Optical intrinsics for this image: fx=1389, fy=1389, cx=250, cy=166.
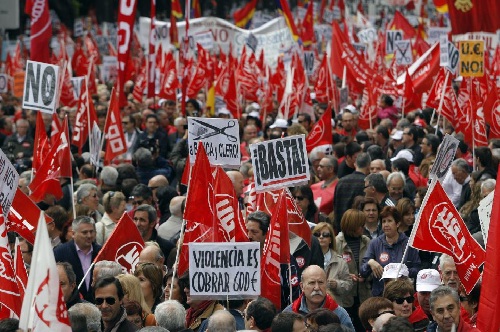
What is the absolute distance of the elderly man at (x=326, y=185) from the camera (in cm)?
1356

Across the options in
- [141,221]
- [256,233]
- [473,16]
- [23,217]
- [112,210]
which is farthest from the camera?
[473,16]

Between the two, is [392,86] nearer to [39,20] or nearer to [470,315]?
[39,20]

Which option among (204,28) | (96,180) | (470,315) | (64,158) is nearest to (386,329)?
(470,315)

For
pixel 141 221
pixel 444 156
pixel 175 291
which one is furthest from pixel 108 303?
pixel 444 156

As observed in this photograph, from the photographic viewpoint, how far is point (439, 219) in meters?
9.38

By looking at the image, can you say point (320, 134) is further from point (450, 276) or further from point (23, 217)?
point (450, 276)

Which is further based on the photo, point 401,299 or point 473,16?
point 473,16

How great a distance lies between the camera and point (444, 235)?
9.34m

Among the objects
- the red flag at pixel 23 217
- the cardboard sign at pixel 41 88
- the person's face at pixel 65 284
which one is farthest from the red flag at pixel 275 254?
the cardboard sign at pixel 41 88

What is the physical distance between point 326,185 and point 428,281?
4.68 m

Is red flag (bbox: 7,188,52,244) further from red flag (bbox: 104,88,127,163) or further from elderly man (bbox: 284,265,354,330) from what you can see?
red flag (bbox: 104,88,127,163)

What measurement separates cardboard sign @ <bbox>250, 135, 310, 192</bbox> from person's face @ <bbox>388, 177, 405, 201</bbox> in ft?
8.51

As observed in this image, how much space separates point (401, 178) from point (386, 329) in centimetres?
583

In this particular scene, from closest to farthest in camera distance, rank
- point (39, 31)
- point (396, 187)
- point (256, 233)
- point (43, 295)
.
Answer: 1. point (43, 295)
2. point (256, 233)
3. point (396, 187)
4. point (39, 31)
